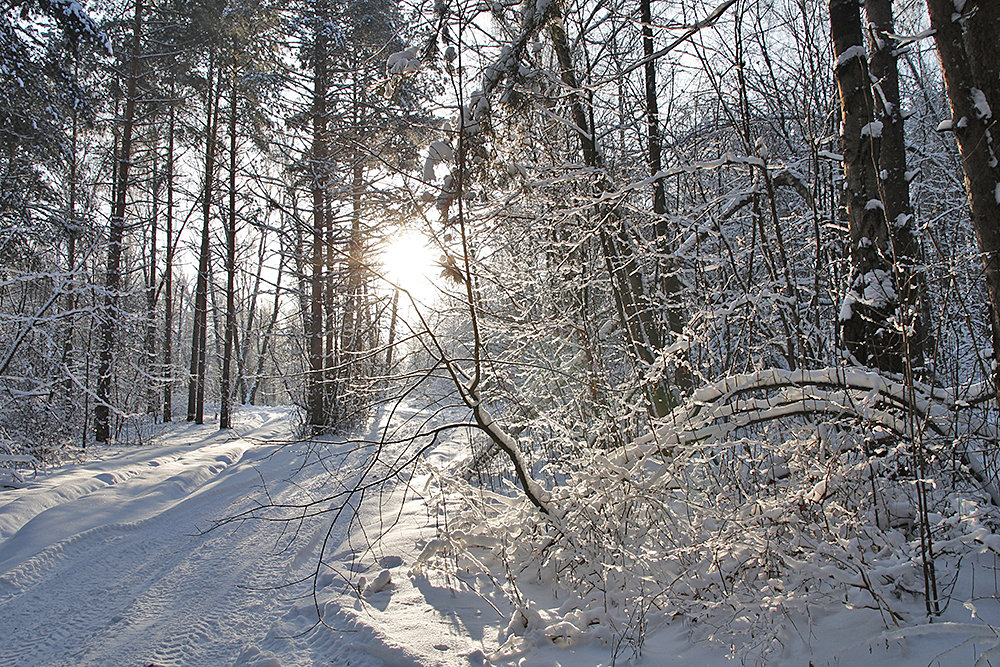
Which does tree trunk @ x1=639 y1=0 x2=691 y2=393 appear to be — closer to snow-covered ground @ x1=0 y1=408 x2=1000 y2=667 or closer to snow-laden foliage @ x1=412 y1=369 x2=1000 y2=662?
snow-laden foliage @ x1=412 y1=369 x2=1000 y2=662

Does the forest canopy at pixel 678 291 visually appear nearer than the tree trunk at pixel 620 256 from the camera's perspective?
Yes

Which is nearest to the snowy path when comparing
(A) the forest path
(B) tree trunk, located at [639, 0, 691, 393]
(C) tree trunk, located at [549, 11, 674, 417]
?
(A) the forest path

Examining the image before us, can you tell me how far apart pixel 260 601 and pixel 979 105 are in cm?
463

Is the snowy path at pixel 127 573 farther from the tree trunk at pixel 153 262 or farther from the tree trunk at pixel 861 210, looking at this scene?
the tree trunk at pixel 153 262

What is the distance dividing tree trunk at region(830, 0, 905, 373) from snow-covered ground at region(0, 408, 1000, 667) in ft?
5.62

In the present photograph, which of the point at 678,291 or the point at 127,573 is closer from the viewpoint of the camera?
the point at 127,573

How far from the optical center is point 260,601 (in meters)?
3.28

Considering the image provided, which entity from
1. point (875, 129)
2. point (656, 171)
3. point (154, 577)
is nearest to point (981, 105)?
point (875, 129)

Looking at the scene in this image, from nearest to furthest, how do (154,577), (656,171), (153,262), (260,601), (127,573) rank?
(260,601) < (154,577) < (127,573) < (656,171) < (153,262)

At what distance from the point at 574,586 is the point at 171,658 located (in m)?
2.21

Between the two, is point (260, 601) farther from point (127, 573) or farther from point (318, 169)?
point (318, 169)

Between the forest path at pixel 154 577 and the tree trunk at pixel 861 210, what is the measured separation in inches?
131

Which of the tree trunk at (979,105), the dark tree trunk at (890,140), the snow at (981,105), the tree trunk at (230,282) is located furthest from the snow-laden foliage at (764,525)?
the tree trunk at (230,282)

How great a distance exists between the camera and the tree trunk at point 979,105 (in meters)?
2.26
